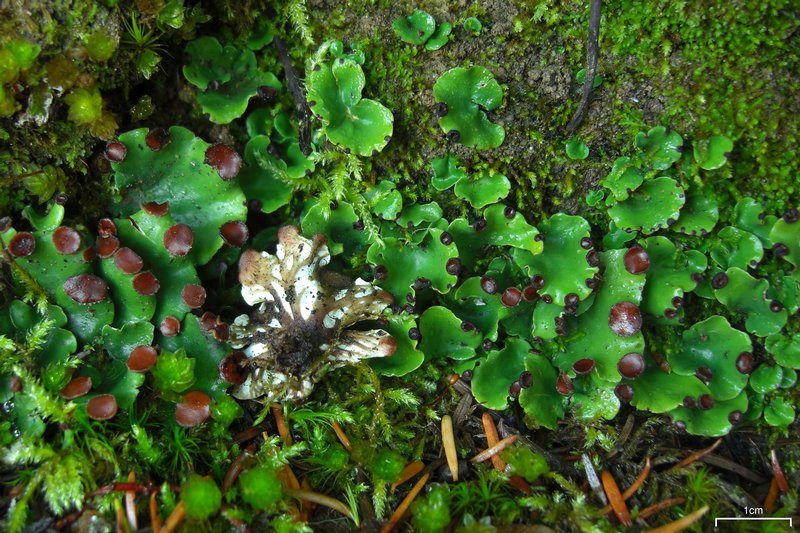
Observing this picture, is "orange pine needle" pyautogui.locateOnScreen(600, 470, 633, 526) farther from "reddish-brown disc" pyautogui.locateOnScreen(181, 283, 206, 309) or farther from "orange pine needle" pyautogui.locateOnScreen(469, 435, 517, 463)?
"reddish-brown disc" pyautogui.locateOnScreen(181, 283, 206, 309)

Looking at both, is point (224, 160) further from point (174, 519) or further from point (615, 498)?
point (615, 498)

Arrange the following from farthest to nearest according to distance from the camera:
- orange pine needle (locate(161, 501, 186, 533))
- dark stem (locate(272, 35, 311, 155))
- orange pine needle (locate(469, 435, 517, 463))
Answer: dark stem (locate(272, 35, 311, 155)) → orange pine needle (locate(469, 435, 517, 463)) → orange pine needle (locate(161, 501, 186, 533))

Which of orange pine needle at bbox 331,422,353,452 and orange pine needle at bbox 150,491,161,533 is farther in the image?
Result: orange pine needle at bbox 331,422,353,452

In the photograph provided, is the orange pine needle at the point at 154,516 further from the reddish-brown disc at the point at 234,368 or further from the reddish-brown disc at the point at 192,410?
the reddish-brown disc at the point at 234,368

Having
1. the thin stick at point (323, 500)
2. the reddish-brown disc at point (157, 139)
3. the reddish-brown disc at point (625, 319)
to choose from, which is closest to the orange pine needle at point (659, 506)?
the reddish-brown disc at point (625, 319)

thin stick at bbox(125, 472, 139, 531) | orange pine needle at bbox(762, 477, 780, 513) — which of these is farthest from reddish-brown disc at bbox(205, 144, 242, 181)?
orange pine needle at bbox(762, 477, 780, 513)

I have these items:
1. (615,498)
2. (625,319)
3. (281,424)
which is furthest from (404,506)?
(625,319)
